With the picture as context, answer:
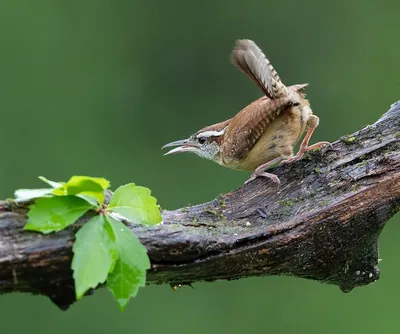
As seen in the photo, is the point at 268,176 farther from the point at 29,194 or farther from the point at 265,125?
the point at 29,194

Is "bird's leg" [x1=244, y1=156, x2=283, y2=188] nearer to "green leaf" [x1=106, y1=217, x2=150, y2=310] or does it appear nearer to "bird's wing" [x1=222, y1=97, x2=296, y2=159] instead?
"bird's wing" [x1=222, y1=97, x2=296, y2=159]

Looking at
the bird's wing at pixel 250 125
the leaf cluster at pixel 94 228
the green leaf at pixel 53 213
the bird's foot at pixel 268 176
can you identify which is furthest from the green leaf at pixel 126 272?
the bird's wing at pixel 250 125

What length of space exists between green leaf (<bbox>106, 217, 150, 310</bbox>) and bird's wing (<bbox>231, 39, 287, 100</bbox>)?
0.79 meters

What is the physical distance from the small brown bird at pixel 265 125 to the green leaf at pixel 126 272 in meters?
0.74

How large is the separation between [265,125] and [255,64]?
373mm

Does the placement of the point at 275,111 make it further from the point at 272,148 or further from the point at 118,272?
the point at 118,272

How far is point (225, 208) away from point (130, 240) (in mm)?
529

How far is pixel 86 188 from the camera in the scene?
1.75 m

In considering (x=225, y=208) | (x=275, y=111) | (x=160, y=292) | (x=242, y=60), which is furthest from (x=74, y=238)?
(x=160, y=292)

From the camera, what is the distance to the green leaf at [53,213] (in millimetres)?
1742

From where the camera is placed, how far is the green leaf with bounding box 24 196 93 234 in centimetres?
174

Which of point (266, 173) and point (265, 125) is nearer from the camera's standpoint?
point (266, 173)

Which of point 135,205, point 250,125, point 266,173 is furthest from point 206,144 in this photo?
point 135,205

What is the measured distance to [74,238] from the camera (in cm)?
177
